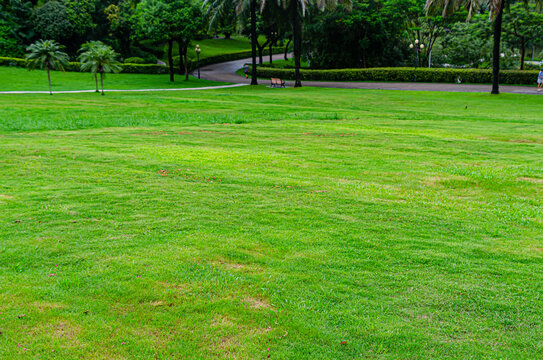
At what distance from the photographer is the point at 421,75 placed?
43.5 m

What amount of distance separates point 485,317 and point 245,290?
8.08 feet

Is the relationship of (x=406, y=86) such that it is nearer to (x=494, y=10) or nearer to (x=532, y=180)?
(x=494, y=10)

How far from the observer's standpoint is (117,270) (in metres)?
5.52

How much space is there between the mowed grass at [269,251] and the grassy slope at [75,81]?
30.6m

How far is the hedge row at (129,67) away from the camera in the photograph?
5175 centimetres

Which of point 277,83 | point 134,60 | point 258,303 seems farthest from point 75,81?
point 258,303

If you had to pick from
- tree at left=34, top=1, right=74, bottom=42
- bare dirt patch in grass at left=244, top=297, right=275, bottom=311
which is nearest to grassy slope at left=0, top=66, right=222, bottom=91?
tree at left=34, top=1, right=74, bottom=42

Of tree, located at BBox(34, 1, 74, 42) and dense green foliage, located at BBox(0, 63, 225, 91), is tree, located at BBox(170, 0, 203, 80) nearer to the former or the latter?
dense green foliage, located at BBox(0, 63, 225, 91)

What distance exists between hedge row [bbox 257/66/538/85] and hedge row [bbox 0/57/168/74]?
48.1 ft

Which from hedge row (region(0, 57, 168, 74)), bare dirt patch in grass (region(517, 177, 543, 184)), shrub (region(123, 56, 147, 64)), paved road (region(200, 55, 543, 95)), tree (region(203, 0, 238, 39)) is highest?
tree (region(203, 0, 238, 39))

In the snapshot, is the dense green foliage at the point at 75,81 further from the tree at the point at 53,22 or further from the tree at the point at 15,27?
the tree at the point at 15,27

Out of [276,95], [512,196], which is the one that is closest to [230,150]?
[512,196]

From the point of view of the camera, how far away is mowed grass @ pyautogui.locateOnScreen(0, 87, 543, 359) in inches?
171

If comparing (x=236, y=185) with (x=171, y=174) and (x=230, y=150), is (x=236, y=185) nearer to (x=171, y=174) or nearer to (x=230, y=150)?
(x=171, y=174)
